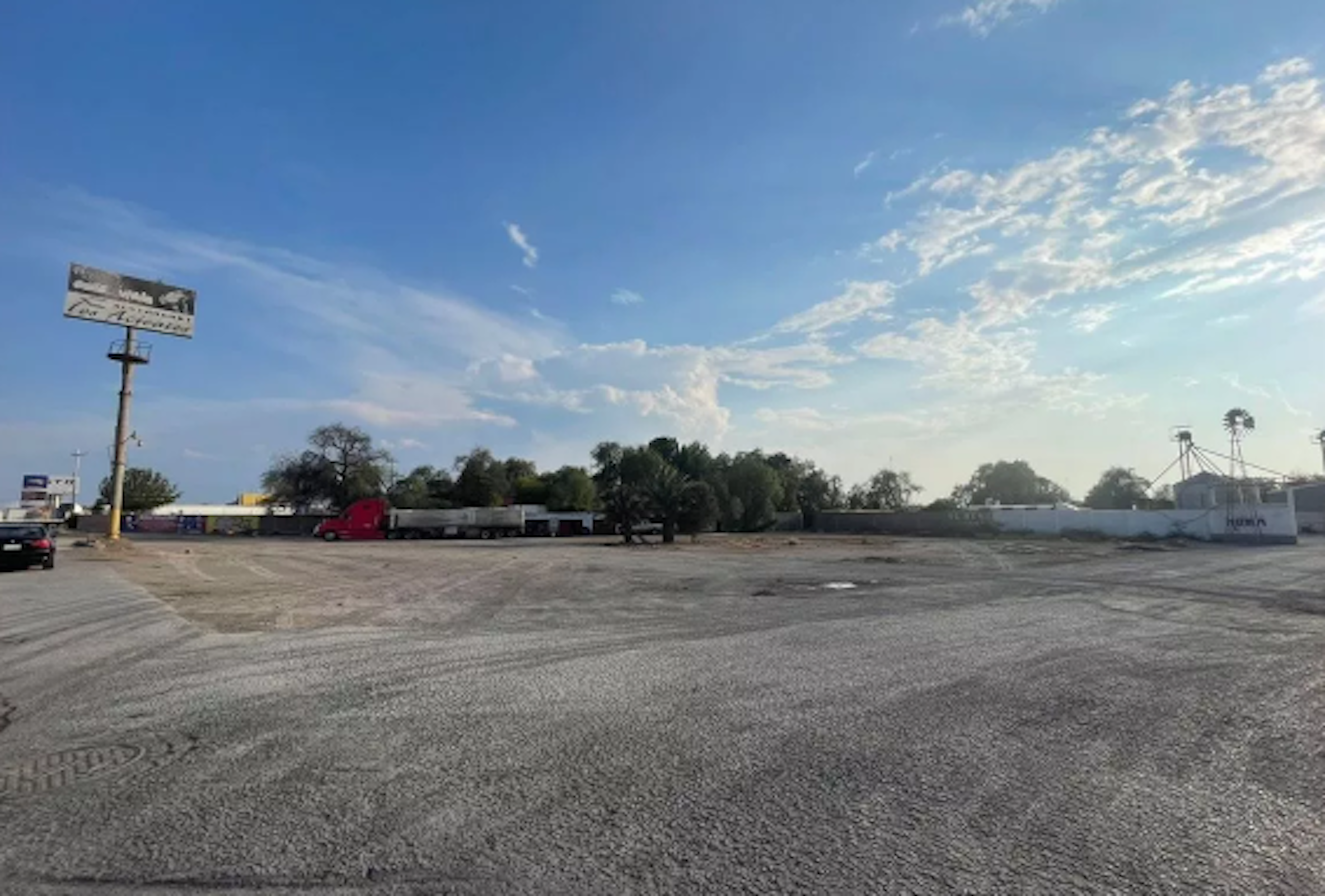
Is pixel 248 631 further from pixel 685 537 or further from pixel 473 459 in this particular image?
pixel 473 459

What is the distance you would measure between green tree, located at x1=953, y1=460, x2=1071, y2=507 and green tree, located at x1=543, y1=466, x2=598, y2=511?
54.2 m

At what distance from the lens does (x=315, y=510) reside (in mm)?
90875

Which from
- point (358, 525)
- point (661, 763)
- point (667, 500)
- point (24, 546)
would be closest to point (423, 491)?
point (358, 525)

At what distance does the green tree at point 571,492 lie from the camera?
9500cm

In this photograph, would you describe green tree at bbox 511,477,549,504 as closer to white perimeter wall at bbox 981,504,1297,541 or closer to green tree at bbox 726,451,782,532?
green tree at bbox 726,451,782,532

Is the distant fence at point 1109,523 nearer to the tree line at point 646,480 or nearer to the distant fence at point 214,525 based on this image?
the tree line at point 646,480

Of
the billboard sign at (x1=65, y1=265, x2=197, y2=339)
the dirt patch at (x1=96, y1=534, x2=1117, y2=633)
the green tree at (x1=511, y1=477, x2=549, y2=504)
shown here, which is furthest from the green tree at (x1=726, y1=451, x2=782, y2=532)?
the billboard sign at (x1=65, y1=265, x2=197, y2=339)

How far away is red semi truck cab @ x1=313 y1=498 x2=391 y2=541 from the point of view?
65375 millimetres

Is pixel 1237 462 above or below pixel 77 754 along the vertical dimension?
above

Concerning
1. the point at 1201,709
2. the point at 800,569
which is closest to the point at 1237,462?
the point at 800,569

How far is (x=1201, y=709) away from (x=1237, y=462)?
62.7 m

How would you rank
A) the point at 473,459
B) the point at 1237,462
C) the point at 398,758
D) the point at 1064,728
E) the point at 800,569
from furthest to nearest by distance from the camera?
the point at 473,459, the point at 1237,462, the point at 800,569, the point at 1064,728, the point at 398,758

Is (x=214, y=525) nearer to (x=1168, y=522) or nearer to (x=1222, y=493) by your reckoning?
(x=1168, y=522)

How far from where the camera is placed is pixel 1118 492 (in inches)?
3733
